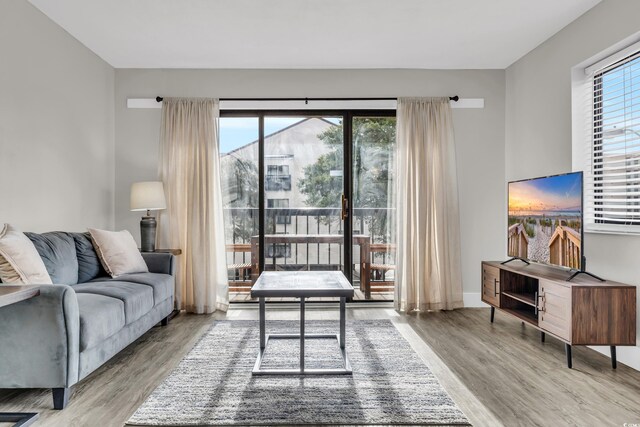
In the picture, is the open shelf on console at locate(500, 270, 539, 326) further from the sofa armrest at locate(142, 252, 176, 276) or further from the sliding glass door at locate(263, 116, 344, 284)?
the sofa armrest at locate(142, 252, 176, 276)

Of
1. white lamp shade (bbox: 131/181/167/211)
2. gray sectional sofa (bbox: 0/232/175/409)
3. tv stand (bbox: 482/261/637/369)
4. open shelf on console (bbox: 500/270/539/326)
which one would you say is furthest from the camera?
white lamp shade (bbox: 131/181/167/211)

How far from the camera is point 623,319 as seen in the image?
2750 millimetres

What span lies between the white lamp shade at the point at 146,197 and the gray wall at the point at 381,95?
508 millimetres

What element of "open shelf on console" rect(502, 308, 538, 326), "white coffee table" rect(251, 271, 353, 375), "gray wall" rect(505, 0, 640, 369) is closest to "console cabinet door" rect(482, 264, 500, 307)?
"open shelf on console" rect(502, 308, 538, 326)

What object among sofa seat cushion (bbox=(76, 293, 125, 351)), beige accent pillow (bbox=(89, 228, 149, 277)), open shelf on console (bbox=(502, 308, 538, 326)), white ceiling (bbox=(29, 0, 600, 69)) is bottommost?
open shelf on console (bbox=(502, 308, 538, 326))

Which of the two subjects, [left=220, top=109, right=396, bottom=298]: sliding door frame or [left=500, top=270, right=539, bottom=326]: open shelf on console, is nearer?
[left=500, top=270, right=539, bottom=326]: open shelf on console

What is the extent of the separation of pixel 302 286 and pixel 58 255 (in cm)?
185

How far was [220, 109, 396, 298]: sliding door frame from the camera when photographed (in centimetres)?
465

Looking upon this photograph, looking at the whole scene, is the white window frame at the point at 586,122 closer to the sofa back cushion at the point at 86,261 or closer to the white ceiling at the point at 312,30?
the white ceiling at the point at 312,30

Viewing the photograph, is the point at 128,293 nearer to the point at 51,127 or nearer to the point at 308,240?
the point at 51,127

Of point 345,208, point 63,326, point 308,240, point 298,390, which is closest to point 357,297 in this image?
point 308,240

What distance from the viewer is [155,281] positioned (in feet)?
11.3

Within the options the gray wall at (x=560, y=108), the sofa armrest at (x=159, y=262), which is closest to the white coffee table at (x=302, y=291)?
the sofa armrest at (x=159, y=262)

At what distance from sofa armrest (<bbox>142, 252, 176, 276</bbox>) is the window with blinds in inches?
144
